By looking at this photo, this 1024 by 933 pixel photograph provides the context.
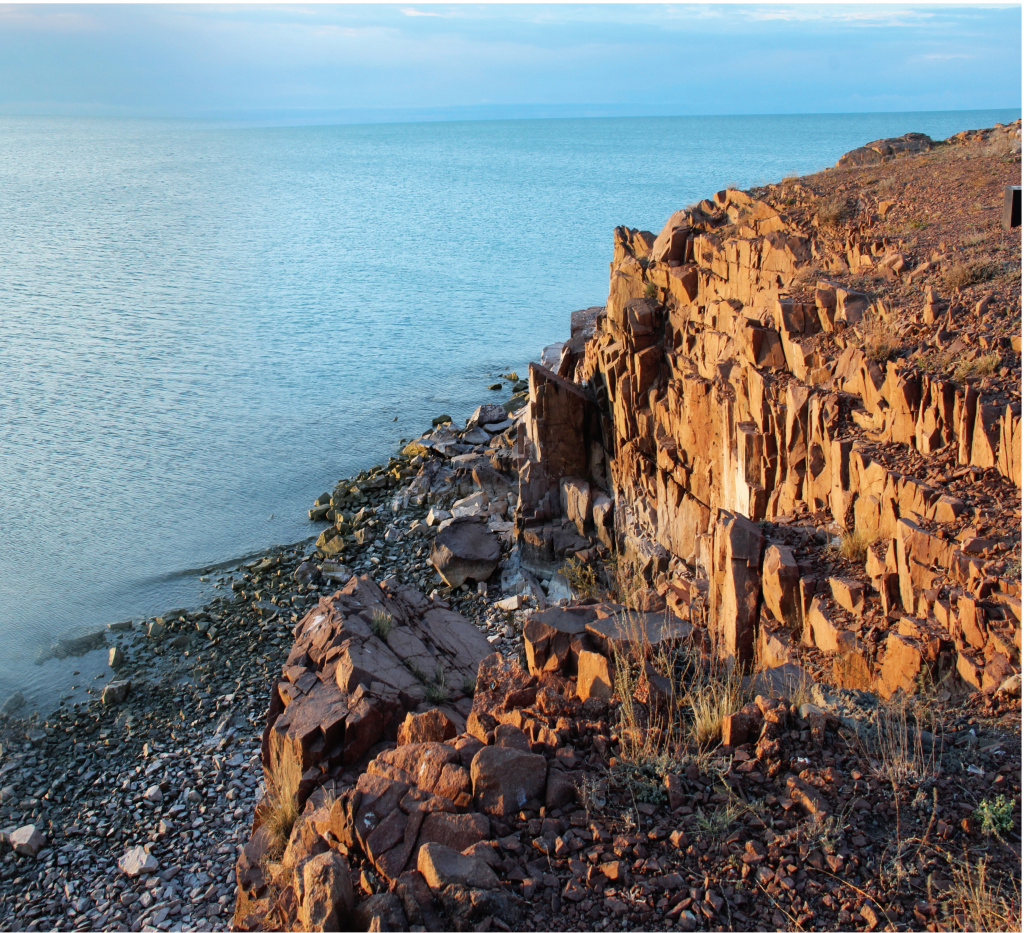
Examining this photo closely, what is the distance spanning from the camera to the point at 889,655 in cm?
838

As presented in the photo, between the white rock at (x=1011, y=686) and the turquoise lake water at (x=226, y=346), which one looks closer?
the white rock at (x=1011, y=686)

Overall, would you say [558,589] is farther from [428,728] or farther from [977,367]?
[977,367]

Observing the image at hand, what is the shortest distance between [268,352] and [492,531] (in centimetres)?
2697

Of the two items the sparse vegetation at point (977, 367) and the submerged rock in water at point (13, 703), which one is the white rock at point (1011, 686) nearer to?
the sparse vegetation at point (977, 367)

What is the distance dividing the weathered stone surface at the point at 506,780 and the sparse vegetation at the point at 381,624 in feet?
18.8

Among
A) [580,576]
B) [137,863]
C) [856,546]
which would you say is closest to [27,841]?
[137,863]

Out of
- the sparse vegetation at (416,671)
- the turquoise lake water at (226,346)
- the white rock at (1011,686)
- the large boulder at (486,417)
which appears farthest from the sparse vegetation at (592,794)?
the large boulder at (486,417)

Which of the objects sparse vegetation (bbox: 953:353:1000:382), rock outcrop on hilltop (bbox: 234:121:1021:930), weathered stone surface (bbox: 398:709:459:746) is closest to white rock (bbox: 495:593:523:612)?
rock outcrop on hilltop (bbox: 234:121:1021:930)

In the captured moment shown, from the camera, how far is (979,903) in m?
4.85

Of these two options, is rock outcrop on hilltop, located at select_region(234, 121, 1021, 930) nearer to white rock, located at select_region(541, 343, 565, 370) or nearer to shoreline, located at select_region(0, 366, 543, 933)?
shoreline, located at select_region(0, 366, 543, 933)

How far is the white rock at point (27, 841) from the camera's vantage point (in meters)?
12.4

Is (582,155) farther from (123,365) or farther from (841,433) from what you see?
(841,433)

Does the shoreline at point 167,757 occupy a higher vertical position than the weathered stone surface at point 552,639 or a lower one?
lower

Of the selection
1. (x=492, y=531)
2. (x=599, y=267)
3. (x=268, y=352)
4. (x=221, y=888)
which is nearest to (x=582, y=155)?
(x=599, y=267)
